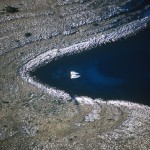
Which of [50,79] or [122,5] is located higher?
[122,5]

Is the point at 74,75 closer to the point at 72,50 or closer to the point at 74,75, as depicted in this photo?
the point at 74,75

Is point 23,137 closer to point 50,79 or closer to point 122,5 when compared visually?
point 50,79

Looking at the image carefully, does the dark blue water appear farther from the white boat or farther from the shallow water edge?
the shallow water edge

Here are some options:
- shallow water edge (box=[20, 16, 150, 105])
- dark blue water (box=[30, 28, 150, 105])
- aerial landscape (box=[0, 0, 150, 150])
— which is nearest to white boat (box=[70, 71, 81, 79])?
aerial landscape (box=[0, 0, 150, 150])

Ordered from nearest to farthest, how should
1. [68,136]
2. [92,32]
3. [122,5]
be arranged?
[68,136] < [92,32] < [122,5]

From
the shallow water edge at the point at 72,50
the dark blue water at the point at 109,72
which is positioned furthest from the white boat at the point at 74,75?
the shallow water edge at the point at 72,50

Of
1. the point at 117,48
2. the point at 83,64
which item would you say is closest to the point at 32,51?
the point at 83,64

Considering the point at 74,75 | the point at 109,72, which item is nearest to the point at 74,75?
the point at 74,75
